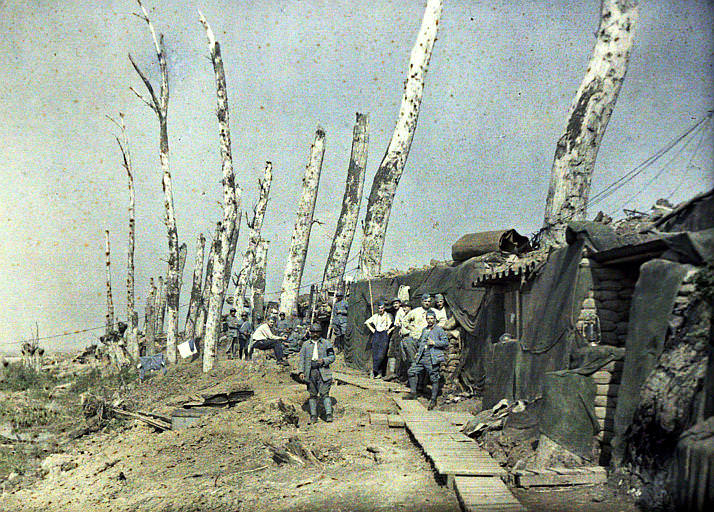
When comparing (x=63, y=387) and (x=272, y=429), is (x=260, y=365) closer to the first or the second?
(x=272, y=429)

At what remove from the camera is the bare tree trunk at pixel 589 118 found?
10.1 m

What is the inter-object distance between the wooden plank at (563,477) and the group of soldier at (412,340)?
511cm

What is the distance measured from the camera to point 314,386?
36.9 feet

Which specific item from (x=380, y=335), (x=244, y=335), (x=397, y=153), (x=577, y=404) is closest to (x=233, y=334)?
A: (x=244, y=335)

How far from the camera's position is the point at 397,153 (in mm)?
17453

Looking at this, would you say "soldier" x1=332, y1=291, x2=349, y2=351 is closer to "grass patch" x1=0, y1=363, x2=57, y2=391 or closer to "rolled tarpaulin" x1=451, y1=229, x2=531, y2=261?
"rolled tarpaulin" x1=451, y1=229, x2=531, y2=261

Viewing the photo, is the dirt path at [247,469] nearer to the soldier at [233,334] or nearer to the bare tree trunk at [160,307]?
the soldier at [233,334]

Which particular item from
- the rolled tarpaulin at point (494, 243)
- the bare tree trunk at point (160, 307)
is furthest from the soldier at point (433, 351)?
the bare tree trunk at point (160, 307)

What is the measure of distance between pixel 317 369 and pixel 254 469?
2.71 m

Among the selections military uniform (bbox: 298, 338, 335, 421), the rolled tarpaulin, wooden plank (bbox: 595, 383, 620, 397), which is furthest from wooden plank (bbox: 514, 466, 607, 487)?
the rolled tarpaulin

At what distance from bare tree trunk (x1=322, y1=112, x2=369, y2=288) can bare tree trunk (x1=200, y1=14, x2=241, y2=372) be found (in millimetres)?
4242

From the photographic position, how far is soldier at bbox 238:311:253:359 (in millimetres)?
20594

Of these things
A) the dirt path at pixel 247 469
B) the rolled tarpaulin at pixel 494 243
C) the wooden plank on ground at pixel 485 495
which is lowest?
the dirt path at pixel 247 469

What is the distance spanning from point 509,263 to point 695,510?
7.13 m
